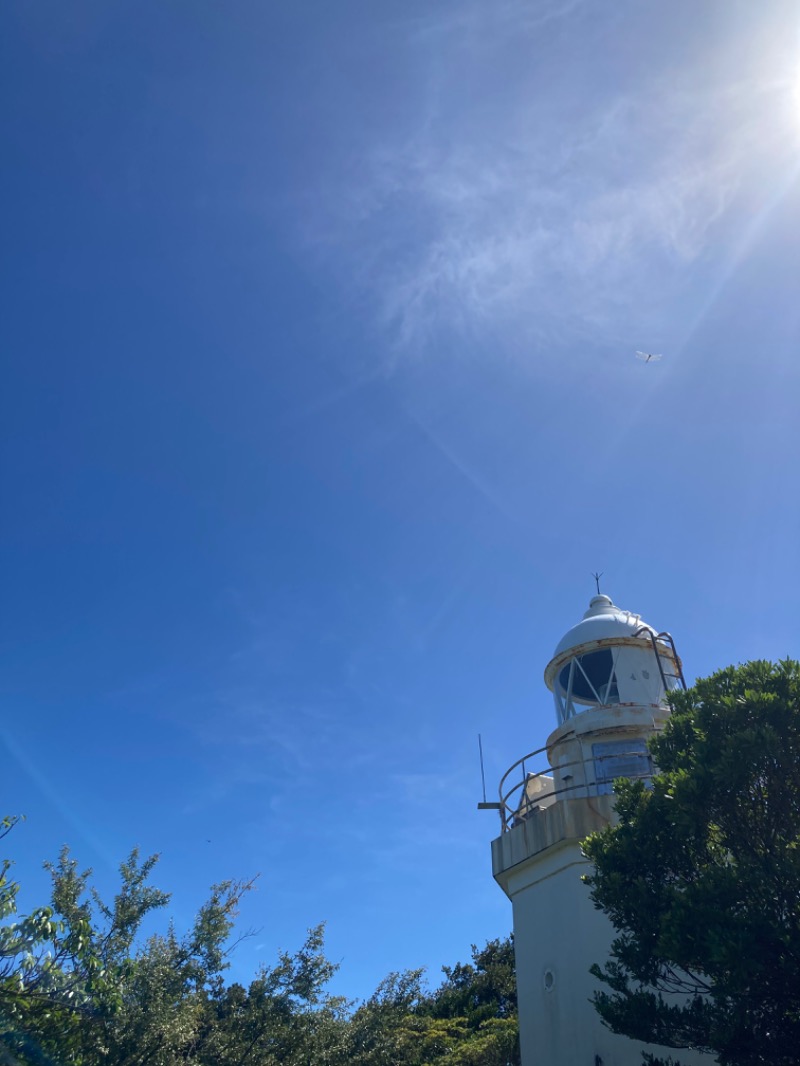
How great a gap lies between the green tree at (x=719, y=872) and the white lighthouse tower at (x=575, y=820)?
2.02 metres

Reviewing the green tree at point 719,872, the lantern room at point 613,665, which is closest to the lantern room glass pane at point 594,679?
the lantern room at point 613,665

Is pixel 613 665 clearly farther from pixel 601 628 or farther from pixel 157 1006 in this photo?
pixel 157 1006

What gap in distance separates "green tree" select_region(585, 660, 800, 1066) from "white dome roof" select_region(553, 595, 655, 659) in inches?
245

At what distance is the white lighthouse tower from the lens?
1338 centimetres

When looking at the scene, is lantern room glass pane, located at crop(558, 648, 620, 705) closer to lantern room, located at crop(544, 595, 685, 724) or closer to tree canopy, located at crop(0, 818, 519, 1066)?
lantern room, located at crop(544, 595, 685, 724)

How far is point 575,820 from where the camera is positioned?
14305 mm

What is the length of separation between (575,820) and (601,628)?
4908 mm

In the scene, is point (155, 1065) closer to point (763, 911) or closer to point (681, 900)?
point (681, 900)

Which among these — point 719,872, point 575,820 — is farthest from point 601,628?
point 719,872

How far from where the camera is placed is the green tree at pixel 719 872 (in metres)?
9.03

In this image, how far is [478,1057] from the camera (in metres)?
21.5

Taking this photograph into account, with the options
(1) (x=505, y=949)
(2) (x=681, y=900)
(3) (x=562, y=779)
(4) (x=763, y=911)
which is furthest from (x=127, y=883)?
(1) (x=505, y=949)

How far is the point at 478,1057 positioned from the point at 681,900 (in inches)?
617

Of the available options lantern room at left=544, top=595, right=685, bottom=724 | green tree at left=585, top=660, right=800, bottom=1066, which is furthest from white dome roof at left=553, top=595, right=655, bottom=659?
green tree at left=585, top=660, right=800, bottom=1066
